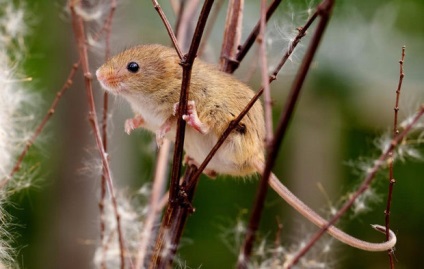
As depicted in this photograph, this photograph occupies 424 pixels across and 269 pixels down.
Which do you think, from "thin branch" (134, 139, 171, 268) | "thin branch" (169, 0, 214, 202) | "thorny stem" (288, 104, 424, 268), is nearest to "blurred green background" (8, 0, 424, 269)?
"thin branch" (134, 139, 171, 268)

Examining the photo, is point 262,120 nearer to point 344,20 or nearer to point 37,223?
point 344,20

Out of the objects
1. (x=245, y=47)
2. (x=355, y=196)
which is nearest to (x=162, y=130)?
(x=245, y=47)

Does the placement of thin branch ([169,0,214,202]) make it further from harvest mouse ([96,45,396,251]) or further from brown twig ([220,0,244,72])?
brown twig ([220,0,244,72])

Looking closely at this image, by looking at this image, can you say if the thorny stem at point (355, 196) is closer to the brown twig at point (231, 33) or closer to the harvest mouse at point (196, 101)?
the harvest mouse at point (196, 101)

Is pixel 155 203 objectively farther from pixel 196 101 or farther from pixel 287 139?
pixel 287 139

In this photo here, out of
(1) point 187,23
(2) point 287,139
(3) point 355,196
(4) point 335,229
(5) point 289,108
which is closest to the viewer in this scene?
(5) point 289,108

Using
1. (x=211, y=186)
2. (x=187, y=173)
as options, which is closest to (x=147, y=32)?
(x=211, y=186)

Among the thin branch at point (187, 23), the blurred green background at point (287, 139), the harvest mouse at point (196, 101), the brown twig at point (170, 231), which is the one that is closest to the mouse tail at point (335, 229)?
the harvest mouse at point (196, 101)
